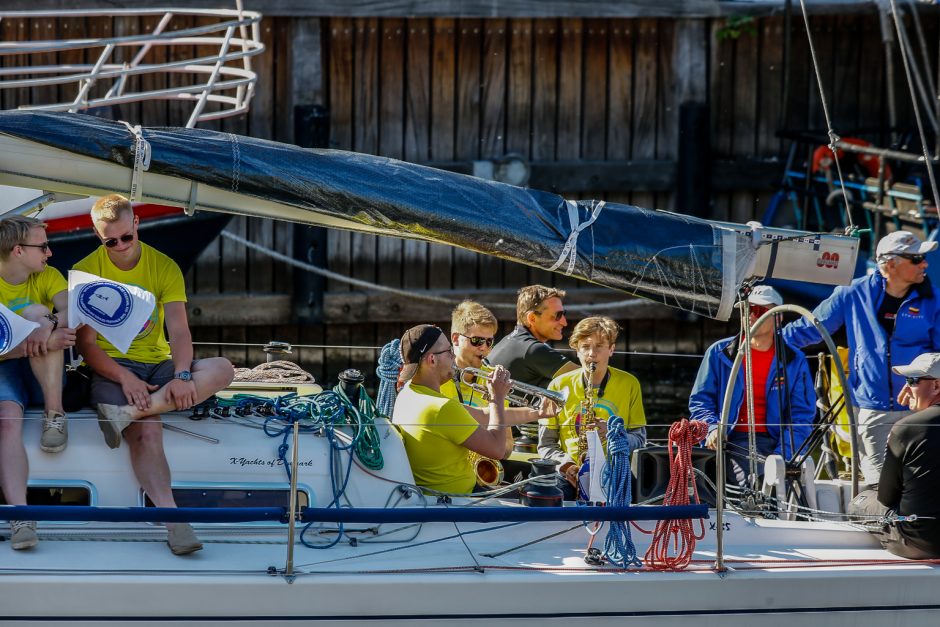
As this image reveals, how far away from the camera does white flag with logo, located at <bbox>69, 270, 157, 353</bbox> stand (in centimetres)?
463

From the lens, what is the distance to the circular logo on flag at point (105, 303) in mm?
4637

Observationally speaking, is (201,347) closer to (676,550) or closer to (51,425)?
(51,425)

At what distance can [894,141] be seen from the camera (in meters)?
10.4

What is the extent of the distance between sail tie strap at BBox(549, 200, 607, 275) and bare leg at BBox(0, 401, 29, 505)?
2083 mm

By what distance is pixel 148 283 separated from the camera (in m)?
4.94

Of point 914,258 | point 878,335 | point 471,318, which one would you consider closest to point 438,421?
point 471,318

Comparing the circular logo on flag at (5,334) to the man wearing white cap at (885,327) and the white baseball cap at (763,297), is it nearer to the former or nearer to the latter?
the white baseball cap at (763,297)

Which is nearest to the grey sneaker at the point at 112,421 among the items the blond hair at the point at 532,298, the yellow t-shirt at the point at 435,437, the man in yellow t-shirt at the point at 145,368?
the man in yellow t-shirt at the point at 145,368

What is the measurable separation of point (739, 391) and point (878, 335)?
863 mm

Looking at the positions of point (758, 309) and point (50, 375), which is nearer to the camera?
point (50, 375)

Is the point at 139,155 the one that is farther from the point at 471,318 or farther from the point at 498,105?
the point at 498,105

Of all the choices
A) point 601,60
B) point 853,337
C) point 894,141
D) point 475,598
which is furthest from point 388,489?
point 894,141

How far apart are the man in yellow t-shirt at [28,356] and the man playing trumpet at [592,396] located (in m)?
2.01

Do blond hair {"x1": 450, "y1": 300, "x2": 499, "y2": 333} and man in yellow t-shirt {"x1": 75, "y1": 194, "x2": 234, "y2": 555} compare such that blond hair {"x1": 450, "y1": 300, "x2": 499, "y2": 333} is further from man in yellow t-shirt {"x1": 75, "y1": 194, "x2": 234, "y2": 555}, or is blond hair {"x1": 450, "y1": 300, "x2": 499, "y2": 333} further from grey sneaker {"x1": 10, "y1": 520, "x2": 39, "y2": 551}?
grey sneaker {"x1": 10, "y1": 520, "x2": 39, "y2": 551}
